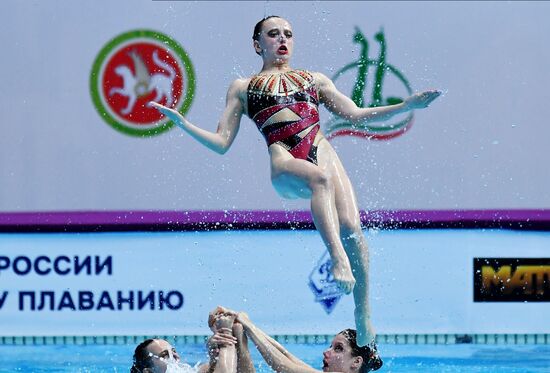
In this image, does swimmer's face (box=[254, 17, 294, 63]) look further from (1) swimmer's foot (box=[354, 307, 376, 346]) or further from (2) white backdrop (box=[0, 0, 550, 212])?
(2) white backdrop (box=[0, 0, 550, 212])

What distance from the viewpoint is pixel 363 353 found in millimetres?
5734

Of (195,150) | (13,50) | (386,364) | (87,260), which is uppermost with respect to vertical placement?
(13,50)

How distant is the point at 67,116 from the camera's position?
858cm

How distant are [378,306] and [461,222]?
0.74 metres

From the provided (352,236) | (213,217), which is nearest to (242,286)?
(213,217)

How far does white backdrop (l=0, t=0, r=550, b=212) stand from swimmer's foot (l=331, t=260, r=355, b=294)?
3.24 metres

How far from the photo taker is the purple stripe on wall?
8492mm

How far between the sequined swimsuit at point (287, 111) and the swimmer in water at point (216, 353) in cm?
78

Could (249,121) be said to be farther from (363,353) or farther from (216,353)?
(216,353)

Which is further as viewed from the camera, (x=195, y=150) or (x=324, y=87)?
(x=195, y=150)

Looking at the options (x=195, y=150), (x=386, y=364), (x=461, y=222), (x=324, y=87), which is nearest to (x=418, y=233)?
(x=461, y=222)

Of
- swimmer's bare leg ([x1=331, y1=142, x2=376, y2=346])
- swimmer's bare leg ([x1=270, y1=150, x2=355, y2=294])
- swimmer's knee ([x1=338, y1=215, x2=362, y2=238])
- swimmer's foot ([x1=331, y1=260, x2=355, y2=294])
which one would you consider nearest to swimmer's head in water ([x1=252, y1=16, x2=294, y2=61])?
swimmer's bare leg ([x1=270, y1=150, x2=355, y2=294])

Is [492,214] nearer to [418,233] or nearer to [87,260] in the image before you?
[418,233]

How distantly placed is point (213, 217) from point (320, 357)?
111cm
